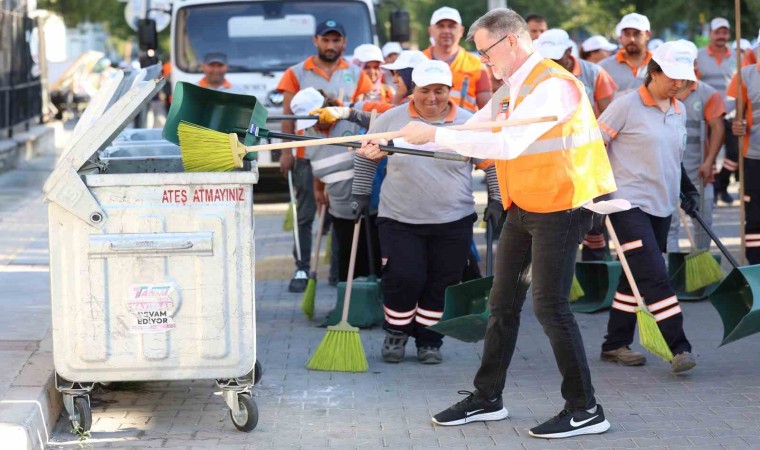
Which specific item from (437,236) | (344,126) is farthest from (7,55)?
(437,236)

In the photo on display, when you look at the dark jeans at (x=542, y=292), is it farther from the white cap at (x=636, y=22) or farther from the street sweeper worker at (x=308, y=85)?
the white cap at (x=636, y=22)

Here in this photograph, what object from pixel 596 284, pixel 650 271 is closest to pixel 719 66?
pixel 596 284

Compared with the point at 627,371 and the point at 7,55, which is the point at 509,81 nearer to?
the point at 627,371

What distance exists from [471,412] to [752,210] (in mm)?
3891

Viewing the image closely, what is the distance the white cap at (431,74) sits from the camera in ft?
22.9

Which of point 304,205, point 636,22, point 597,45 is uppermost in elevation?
point 636,22

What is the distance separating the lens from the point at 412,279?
7293mm

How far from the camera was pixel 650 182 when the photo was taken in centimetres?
709

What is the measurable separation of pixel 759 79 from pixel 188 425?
5017mm

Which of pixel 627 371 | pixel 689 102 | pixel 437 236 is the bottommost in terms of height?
pixel 627 371

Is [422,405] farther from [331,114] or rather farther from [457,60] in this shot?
[457,60]

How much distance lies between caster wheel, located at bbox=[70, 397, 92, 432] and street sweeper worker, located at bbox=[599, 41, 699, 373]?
9.73 feet

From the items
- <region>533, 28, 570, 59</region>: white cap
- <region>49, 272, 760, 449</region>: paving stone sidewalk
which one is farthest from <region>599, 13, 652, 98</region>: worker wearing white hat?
<region>49, 272, 760, 449</region>: paving stone sidewalk

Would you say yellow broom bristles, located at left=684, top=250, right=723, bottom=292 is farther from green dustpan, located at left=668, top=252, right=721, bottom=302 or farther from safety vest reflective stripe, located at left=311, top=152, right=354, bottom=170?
safety vest reflective stripe, located at left=311, top=152, right=354, bottom=170
